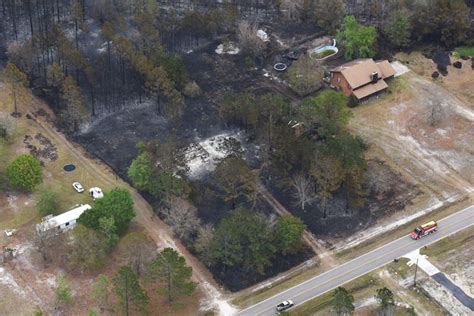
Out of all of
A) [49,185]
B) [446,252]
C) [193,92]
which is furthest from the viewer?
[193,92]

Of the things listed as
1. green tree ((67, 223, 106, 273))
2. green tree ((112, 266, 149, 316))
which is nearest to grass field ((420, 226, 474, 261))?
green tree ((112, 266, 149, 316))

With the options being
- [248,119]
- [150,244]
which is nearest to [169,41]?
[248,119]

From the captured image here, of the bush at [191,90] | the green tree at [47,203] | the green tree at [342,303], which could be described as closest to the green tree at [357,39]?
the bush at [191,90]

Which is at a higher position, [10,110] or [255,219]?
[255,219]

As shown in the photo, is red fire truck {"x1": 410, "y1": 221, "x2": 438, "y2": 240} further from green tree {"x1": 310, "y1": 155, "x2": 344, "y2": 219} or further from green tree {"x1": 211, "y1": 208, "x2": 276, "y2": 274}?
Answer: green tree {"x1": 211, "y1": 208, "x2": 276, "y2": 274}

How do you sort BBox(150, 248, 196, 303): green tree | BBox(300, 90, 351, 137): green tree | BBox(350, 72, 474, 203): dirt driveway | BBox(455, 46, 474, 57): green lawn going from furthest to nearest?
BBox(455, 46, 474, 57): green lawn, BBox(300, 90, 351, 137): green tree, BBox(350, 72, 474, 203): dirt driveway, BBox(150, 248, 196, 303): green tree

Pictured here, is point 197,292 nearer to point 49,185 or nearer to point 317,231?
point 317,231
